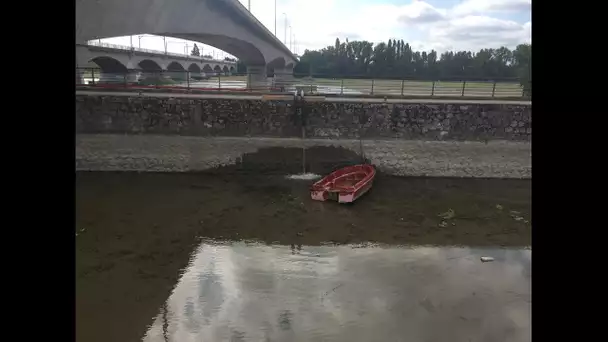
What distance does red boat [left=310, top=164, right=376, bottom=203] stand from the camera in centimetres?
1333

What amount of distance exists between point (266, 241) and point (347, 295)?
3177 mm

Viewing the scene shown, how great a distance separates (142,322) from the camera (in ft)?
22.8

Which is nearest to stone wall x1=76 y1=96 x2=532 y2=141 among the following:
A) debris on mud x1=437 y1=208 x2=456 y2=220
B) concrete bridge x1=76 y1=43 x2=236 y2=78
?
concrete bridge x1=76 y1=43 x2=236 y2=78

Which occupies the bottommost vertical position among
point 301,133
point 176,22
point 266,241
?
point 266,241

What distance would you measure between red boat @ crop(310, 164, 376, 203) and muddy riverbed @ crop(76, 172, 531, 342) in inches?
11.9

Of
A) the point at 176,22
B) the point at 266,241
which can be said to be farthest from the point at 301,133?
the point at 266,241

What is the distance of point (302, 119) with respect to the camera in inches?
691

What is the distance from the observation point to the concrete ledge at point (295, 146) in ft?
55.8

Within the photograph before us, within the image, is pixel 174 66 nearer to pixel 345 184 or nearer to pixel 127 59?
pixel 127 59
